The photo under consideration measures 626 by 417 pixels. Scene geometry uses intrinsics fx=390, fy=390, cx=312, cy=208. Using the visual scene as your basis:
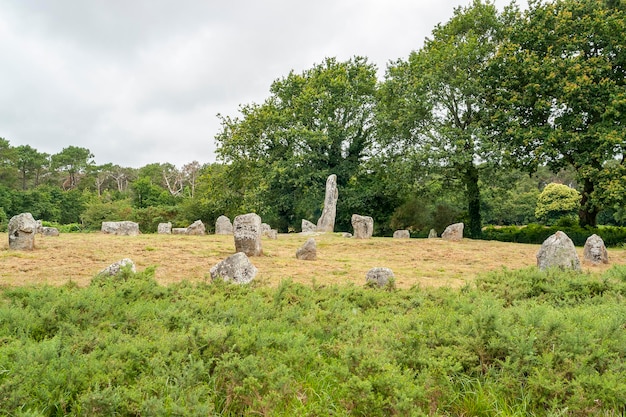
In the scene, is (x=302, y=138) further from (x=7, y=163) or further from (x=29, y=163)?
(x=29, y=163)

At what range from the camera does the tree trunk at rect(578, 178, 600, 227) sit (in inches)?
769

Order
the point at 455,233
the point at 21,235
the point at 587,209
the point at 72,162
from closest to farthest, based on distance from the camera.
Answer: the point at 21,235
the point at 455,233
the point at 587,209
the point at 72,162

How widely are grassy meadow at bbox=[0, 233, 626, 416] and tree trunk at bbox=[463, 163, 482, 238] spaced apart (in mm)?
17869

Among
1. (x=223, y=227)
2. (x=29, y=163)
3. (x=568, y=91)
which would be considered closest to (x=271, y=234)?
(x=223, y=227)

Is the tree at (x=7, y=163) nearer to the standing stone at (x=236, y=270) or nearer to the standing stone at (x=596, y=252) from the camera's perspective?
the standing stone at (x=236, y=270)

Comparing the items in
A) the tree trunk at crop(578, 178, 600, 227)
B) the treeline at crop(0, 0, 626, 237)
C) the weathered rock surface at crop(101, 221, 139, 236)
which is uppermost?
the treeline at crop(0, 0, 626, 237)

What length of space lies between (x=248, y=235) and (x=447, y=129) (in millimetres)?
13422

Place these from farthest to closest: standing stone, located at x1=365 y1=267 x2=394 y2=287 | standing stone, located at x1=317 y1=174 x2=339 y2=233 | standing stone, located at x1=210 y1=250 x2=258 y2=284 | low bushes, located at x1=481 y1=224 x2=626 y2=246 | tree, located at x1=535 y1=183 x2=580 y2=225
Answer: tree, located at x1=535 y1=183 x2=580 y2=225 < standing stone, located at x1=317 y1=174 x2=339 y2=233 < low bushes, located at x1=481 y1=224 x2=626 y2=246 < standing stone, located at x1=210 y1=250 x2=258 y2=284 < standing stone, located at x1=365 y1=267 x2=394 y2=287

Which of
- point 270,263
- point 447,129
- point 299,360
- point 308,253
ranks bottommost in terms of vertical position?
point 299,360

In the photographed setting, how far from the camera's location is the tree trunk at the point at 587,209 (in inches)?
769

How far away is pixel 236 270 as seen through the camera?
7.06 m

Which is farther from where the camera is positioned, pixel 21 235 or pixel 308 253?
pixel 308 253

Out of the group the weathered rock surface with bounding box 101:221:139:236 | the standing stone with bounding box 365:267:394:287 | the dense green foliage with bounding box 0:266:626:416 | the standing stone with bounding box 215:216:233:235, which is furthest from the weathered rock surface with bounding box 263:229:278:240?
the dense green foliage with bounding box 0:266:626:416

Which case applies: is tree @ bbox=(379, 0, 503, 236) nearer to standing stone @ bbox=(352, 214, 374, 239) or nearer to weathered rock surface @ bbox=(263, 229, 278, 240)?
standing stone @ bbox=(352, 214, 374, 239)
